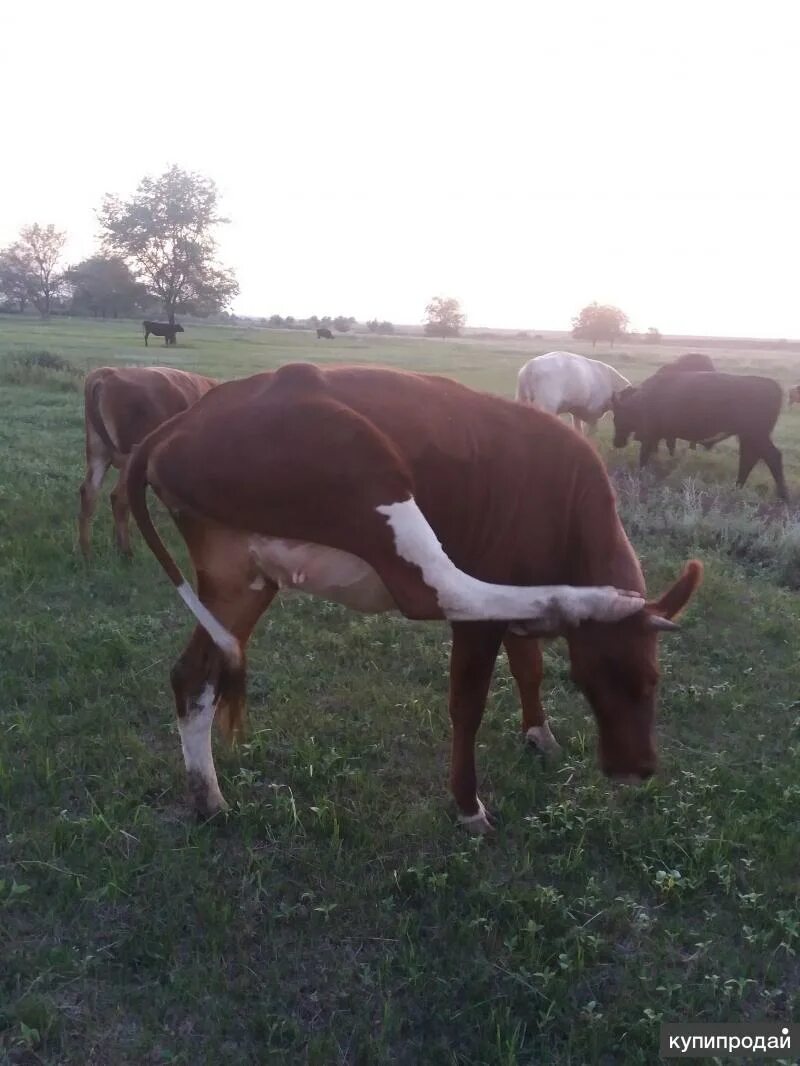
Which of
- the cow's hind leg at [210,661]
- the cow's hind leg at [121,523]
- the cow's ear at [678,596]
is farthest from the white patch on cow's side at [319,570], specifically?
the cow's hind leg at [121,523]

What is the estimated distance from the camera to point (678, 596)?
3160 mm

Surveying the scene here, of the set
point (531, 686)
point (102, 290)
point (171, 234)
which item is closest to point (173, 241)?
point (171, 234)

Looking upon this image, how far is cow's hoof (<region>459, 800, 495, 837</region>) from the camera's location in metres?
3.51

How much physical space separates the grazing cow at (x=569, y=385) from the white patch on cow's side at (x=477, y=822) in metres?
10.5

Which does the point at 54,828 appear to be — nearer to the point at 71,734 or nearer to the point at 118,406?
the point at 71,734

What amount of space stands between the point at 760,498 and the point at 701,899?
891 centimetres

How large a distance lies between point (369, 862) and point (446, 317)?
329 ft

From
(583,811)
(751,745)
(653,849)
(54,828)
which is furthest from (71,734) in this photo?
(751,745)

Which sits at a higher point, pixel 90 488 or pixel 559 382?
pixel 559 382

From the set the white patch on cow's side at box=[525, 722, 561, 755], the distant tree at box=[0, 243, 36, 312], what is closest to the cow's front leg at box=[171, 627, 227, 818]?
the white patch on cow's side at box=[525, 722, 561, 755]

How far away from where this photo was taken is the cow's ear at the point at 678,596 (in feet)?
10.3

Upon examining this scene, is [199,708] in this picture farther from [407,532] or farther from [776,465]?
[776,465]

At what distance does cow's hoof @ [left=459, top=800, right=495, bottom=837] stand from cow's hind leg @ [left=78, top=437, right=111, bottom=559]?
413 centimetres

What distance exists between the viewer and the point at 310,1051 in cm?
243
